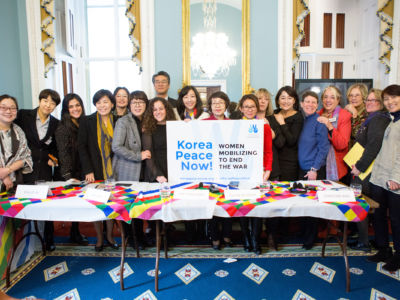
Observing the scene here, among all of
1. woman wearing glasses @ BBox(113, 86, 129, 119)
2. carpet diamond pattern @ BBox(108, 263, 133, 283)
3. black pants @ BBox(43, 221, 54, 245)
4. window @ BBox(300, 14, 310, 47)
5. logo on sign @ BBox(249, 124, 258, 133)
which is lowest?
carpet diamond pattern @ BBox(108, 263, 133, 283)

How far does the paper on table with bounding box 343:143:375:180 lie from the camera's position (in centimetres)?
254

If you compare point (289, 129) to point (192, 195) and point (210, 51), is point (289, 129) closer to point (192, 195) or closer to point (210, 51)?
point (192, 195)

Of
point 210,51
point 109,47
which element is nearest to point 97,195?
point 210,51

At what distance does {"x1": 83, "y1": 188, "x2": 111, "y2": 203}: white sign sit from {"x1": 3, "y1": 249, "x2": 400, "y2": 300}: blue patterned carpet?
69 cm

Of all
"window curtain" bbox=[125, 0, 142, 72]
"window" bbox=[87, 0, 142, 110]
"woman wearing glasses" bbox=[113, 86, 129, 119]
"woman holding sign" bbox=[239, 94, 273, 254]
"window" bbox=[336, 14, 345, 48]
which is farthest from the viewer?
"window" bbox=[336, 14, 345, 48]

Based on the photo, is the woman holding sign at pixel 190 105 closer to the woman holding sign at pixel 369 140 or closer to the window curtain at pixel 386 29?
the woman holding sign at pixel 369 140

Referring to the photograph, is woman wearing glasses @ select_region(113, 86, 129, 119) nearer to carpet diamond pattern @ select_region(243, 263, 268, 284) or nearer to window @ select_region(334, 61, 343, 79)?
carpet diamond pattern @ select_region(243, 263, 268, 284)

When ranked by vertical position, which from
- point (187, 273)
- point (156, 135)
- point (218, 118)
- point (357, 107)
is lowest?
point (187, 273)

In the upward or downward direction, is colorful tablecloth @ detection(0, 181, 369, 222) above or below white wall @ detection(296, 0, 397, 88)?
below

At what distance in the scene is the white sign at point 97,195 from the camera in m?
1.97

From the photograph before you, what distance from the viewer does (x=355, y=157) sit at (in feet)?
8.57

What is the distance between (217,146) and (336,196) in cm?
95

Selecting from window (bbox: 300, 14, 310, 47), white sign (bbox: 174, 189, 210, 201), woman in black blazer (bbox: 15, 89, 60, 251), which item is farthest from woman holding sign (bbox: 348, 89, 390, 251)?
window (bbox: 300, 14, 310, 47)

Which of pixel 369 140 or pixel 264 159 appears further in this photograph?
pixel 264 159
